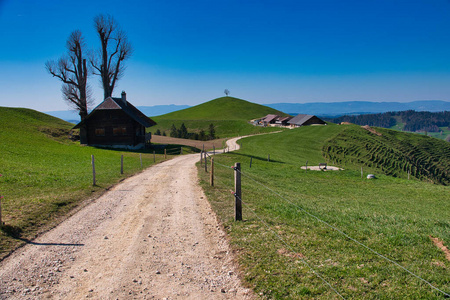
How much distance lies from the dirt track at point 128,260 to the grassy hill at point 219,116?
100999mm

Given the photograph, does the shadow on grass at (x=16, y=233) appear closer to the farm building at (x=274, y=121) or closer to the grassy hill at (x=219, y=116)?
the grassy hill at (x=219, y=116)

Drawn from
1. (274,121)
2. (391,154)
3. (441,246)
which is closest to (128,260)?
(441,246)

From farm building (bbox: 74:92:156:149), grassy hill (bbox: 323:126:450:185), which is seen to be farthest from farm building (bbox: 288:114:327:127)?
farm building (bbox: 74:92:156:149)

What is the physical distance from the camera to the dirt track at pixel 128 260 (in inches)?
242

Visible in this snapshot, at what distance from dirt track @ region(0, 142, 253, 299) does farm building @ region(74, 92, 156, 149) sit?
3856 cm

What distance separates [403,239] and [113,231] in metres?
8.81

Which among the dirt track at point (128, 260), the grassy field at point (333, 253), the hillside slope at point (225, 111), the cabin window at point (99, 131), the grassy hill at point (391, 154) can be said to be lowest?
the grassy hill at point (391, 154)

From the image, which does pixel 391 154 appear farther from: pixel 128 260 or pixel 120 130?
pixel 128 260

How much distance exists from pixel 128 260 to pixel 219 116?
14848 cm

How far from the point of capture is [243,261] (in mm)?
7109

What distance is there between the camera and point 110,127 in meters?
49.1

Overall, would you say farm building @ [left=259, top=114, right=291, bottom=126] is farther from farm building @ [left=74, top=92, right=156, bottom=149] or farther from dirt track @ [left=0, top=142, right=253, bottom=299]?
dirt track @ [left=0, top=142, right=253, bottom=299]

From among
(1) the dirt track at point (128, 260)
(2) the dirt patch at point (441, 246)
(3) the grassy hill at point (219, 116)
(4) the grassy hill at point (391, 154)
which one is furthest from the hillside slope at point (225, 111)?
(2) the dirt patch at point (441, 246)

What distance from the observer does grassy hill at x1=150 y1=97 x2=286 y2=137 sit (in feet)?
408
